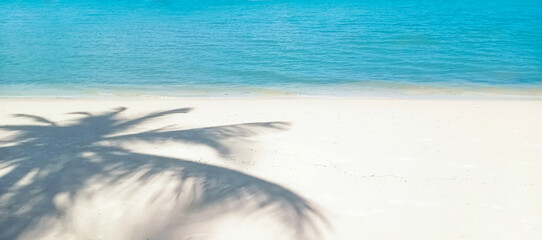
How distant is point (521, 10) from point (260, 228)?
31579 millimetres

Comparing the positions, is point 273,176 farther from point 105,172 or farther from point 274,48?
point 274,48

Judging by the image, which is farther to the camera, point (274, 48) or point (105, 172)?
point (274, 48)

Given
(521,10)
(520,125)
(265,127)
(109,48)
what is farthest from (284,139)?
(521,10)

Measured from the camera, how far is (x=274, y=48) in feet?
68.6

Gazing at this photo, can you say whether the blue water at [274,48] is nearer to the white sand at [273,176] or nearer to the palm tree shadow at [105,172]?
the white sand at [273,176]

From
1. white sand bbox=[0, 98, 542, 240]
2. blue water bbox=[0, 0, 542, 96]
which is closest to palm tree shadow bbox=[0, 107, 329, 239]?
white sand bbox=[0, 98, 542, 240]

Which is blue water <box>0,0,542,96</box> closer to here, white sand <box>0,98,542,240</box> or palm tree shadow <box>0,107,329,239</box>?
white sand <box>0,98,542,240</box>

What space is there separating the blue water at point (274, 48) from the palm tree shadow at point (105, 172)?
22.5ft

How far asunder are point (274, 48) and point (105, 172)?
49.0ft

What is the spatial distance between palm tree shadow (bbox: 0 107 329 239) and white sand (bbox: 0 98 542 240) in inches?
0.9

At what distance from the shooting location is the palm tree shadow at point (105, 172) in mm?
5473

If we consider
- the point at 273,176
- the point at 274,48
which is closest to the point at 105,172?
the point at 273,176

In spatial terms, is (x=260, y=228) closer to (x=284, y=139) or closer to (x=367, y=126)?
(x=284, y=139)

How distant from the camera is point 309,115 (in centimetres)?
1014
